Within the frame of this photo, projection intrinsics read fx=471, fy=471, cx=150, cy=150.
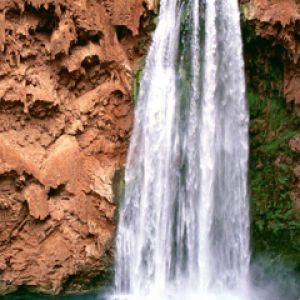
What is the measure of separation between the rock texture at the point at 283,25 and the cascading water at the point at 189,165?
361mm

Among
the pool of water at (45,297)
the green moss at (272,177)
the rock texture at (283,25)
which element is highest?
the rock texture at (283,25)

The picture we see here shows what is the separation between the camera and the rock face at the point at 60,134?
23.9 feet

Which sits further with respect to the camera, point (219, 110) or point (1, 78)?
point (219, 110)

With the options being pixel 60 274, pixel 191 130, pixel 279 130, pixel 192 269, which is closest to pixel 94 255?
pixel 60 274

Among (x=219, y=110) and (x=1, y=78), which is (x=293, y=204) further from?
(x=1, y=78)

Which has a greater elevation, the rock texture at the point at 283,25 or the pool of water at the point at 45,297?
the rock texture at the point at 283,25

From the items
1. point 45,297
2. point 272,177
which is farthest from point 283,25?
point 45,297

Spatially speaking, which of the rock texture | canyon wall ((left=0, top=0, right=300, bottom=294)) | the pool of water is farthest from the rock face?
the rock texture

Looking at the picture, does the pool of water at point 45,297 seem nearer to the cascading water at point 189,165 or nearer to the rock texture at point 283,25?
the cascading water at point 189,165

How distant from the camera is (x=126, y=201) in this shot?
7.75 meters

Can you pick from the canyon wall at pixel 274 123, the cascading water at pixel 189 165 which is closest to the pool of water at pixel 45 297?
the cascading water at pixel 189 165

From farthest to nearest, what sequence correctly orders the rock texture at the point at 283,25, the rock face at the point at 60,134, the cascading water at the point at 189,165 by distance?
the cascading water at the point at 189,165, the rock texture at the point at 283,25, the rock face at the point at 60,134

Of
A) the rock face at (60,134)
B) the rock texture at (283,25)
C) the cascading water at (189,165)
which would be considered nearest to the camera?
the rock face at (60,134)

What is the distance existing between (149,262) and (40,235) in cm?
179
